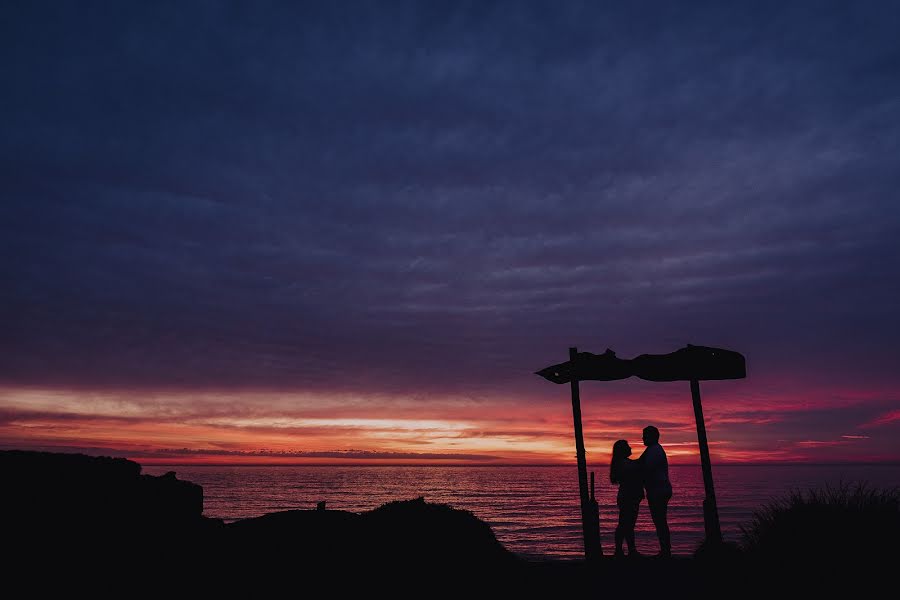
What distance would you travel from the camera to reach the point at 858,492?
9555mm

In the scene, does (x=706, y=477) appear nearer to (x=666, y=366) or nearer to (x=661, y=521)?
(x=661, y=521)

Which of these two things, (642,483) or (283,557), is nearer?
(283,557)

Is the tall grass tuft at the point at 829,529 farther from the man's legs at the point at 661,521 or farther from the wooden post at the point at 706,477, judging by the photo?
the man's legs at the point at 661,521

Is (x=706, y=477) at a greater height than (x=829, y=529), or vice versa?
(x=706, y=477)

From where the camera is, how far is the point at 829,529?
27.2 ft

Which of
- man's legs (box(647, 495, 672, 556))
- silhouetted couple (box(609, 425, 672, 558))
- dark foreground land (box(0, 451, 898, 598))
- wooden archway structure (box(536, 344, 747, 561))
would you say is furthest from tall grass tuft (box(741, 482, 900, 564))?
wooden archway structure (box(536, 344, 747, 561))

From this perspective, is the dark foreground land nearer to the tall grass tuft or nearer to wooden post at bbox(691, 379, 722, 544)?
the tall grass tuft

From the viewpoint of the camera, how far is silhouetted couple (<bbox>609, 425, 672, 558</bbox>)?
37.8 feet

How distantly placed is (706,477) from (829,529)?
11.1ft

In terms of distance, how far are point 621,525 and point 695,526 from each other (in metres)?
40.9

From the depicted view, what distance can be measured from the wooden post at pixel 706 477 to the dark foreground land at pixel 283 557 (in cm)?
59

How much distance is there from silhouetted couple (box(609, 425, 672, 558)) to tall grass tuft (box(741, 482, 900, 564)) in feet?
6.22

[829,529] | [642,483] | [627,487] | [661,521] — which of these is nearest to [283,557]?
[627,487]

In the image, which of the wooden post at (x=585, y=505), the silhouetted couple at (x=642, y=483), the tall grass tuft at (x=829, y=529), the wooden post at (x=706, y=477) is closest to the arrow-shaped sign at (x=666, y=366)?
the wooden post at (x=585, y=505)
